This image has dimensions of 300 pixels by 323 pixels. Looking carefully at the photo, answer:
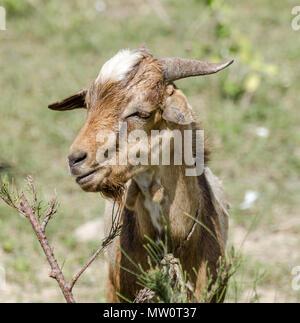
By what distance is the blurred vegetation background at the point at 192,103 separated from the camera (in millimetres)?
5535

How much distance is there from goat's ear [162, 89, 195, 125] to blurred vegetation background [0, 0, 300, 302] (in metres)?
0.66

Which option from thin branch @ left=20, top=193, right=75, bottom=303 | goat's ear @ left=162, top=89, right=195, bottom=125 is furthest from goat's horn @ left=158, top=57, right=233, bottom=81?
thin branch @ left=20, top=193, right=75, bottom=303

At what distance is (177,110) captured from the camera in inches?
137

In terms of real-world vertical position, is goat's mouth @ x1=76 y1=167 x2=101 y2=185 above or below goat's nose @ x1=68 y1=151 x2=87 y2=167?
below

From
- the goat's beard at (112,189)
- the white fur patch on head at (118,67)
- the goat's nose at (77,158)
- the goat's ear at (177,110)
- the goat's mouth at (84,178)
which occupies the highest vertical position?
the white fur patch on head at (118,67)

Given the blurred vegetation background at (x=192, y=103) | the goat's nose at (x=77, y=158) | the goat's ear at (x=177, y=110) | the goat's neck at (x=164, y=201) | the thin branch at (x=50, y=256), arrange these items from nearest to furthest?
the thin branch at (x=50, y=256)
the goat's nose at (x=77, y=158)
the goat's ear at (x=177, y=110)
the goat's neck at (x=164, y=201)
the blurred vegetation background at (x=192, y=103)

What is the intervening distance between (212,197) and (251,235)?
6.29 ft

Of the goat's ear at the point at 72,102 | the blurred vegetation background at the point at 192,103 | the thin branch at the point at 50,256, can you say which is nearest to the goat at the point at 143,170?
the goat's ear at the point at 72,102

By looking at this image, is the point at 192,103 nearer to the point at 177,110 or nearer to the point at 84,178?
the point at 177,110

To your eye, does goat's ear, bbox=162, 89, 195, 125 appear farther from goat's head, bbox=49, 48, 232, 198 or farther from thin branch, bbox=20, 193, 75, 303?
thin branch, bbox=20, 193, 75, 303

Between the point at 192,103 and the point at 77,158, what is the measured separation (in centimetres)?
494

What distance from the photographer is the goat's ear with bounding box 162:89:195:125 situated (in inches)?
136

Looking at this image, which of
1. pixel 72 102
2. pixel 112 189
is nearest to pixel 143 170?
pixel 112 189

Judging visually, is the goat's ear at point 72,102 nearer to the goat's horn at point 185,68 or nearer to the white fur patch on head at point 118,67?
the white fur patch on head at point 118,67
